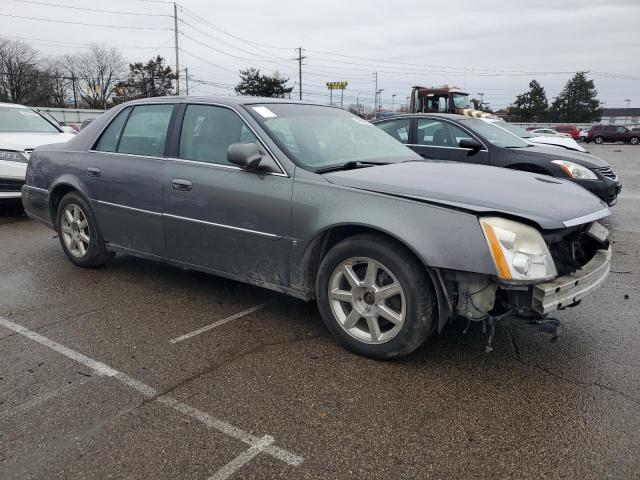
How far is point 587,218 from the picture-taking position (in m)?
3.19

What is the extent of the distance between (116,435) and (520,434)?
75.7 inches

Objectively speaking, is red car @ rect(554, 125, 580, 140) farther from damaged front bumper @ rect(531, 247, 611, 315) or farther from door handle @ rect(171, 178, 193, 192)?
door handle @ rect(171, 178, 193, 192)

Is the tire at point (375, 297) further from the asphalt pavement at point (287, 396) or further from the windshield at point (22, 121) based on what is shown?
the windshield at point (22, 121)

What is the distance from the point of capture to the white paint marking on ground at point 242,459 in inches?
89.3

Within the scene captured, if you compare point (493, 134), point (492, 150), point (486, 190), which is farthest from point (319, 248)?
point (493, 134)

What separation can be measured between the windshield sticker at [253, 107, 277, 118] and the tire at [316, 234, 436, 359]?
126 cm

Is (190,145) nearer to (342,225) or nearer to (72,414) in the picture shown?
(342,225)

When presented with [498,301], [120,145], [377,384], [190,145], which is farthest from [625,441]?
[120,145]

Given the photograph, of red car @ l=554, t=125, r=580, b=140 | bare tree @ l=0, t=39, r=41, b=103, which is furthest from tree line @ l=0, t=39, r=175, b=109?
red car @ l=554, t=125, r=580, b=140

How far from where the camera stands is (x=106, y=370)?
3.20m

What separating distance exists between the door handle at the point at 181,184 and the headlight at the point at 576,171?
5.50 m

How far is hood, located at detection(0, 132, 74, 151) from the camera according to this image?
7855 mm

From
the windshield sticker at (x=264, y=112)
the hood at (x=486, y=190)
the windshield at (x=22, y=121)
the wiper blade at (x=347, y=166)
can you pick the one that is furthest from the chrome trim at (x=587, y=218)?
the windshield at (x=22, y=121)

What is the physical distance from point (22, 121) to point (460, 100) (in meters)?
18.6
